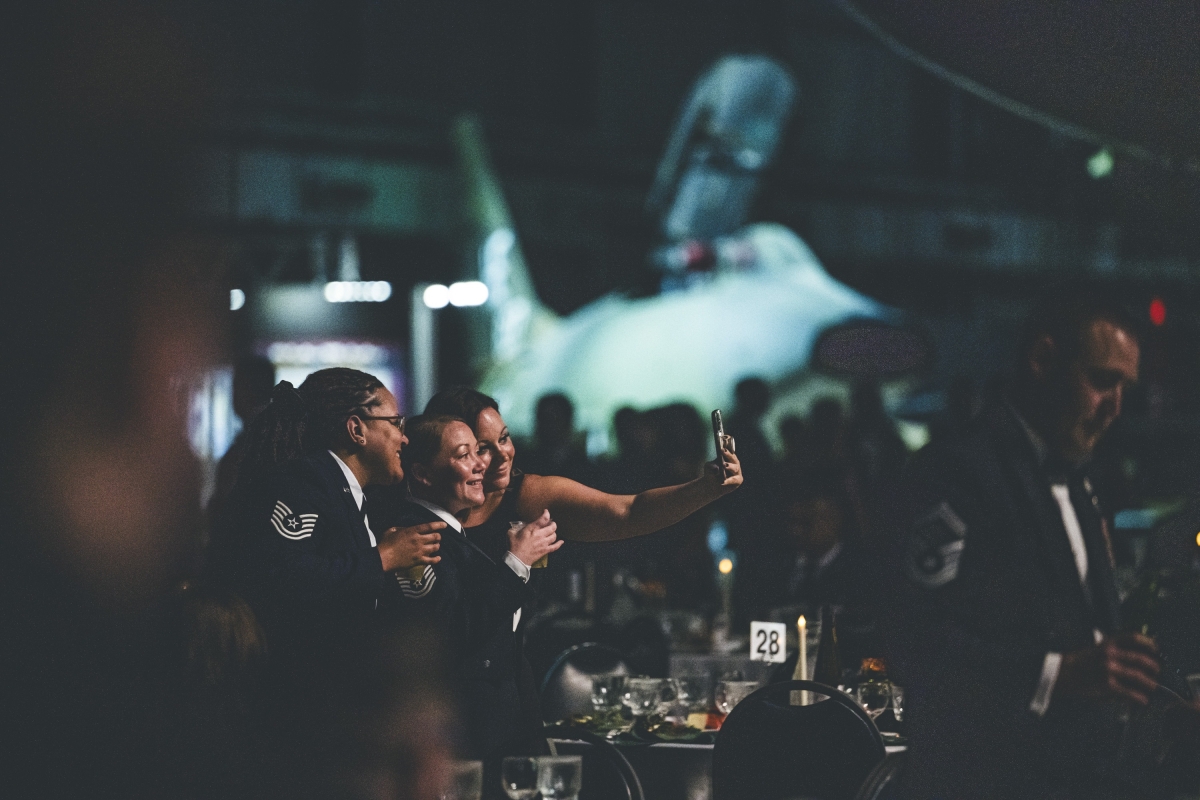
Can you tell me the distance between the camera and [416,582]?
2.29 metres

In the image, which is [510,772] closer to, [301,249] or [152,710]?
[152,710]

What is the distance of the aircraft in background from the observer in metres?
12.7

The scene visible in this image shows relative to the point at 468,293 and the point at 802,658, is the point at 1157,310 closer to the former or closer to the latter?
the point at 802,658

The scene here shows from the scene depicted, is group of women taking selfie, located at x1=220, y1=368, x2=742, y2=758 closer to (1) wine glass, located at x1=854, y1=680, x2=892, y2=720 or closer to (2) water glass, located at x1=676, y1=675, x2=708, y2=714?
(2) water glass, located at x1=676, y1=675, x2=708, y2=714

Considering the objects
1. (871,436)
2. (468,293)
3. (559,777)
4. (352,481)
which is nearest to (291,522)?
(352,481)

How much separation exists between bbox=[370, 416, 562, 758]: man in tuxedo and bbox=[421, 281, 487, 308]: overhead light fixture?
1284cm

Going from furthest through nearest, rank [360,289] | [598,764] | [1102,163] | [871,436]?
[360,289]
[871,436]
[1102,163]
[598,764]

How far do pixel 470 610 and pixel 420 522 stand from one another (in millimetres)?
186

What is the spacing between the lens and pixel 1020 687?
83.4 inches

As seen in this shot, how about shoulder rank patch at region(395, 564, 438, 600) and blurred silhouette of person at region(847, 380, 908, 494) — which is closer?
shoulder rank patch at region(395, 564, 438, 600)

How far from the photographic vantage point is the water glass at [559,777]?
236 centimetres

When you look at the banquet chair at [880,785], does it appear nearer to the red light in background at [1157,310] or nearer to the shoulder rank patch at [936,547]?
the shoulder rank patch at [936,547]

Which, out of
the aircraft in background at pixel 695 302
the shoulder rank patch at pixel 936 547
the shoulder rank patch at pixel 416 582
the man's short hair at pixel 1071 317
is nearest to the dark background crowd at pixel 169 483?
the shoulder rank patch at pixel 936 547

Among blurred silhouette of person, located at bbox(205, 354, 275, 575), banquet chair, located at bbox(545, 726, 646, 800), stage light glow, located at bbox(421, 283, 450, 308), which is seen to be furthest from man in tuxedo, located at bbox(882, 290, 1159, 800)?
stage light glow, located at bbox(421, 283, 450, 308)
